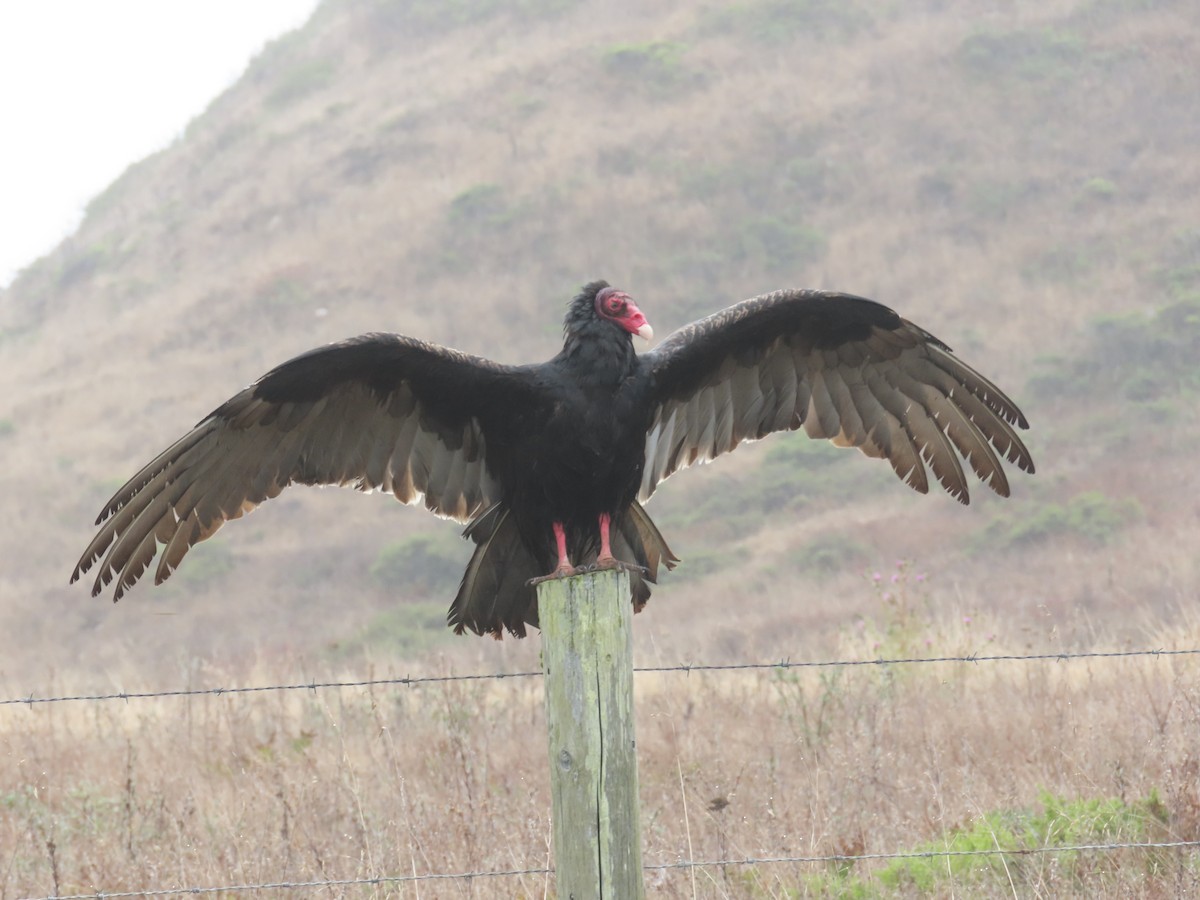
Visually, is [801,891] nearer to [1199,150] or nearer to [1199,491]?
[1199,491]

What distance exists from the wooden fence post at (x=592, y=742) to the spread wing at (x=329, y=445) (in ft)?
3.59

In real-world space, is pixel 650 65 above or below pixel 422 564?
above

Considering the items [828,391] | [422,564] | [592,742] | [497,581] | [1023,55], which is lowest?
[592,742]

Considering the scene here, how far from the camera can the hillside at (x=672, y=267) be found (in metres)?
17.0

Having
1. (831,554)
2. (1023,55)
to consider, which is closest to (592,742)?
(831,554)

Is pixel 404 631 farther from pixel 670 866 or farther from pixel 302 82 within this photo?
pixel 302 82

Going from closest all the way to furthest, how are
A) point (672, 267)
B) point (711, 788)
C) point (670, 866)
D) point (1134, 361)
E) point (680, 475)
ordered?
point (670, 866) → point (711, 788) → point (1134, 361) → point (680, 475) → point (672, 267)

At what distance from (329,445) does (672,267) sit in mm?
21156

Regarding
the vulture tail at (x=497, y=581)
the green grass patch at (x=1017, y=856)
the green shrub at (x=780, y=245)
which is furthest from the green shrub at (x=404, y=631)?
the green grass patch at (x=1017, y=856)

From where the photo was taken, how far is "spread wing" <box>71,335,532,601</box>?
12.3 feet

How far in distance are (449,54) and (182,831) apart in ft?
109

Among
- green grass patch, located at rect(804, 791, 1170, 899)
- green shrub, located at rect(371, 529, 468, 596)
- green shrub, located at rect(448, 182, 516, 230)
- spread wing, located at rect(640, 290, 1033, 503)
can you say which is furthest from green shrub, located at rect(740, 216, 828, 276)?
green grass patch, located at rect(804, 791, 1170, 899)

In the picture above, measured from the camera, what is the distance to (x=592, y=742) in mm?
2789

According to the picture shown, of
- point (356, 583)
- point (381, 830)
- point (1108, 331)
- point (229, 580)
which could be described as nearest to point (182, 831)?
point (381, 830)
